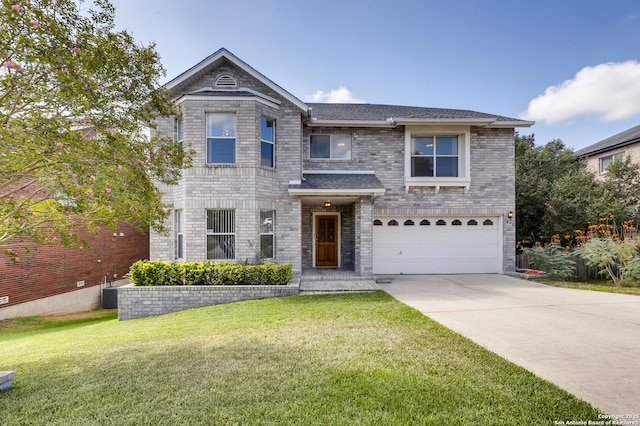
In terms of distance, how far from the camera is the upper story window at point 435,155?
40.2ft

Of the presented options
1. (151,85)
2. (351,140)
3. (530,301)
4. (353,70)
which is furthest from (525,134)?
(151,85)

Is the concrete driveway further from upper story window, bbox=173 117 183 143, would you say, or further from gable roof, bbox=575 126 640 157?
gable roof, bbox=575 126 640 157

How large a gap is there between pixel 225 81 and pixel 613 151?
24.4 meters

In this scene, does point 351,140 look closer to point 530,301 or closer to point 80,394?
point 530,301

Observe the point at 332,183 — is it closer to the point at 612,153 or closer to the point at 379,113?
the point at 379,113

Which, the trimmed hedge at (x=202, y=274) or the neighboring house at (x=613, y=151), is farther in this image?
the neighboring house at (x=613, y=151)

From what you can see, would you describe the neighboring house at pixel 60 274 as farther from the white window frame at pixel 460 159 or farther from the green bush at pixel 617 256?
the green bush at pixel 617 256

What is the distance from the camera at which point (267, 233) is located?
1060 centimetres

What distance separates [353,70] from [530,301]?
1465cm

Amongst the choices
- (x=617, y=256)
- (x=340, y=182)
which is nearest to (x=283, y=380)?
(x=340, y=182)

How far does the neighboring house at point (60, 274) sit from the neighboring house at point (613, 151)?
27.6 m

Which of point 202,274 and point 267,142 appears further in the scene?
point 267,142

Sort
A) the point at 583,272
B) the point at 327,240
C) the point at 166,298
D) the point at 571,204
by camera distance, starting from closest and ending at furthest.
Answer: the point at 166,298
the point at 583,272
the point at 327,240
the point at 571,204

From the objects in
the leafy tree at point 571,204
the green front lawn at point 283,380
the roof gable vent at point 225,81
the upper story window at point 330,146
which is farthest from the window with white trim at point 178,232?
the leafy tree at point 571,204
